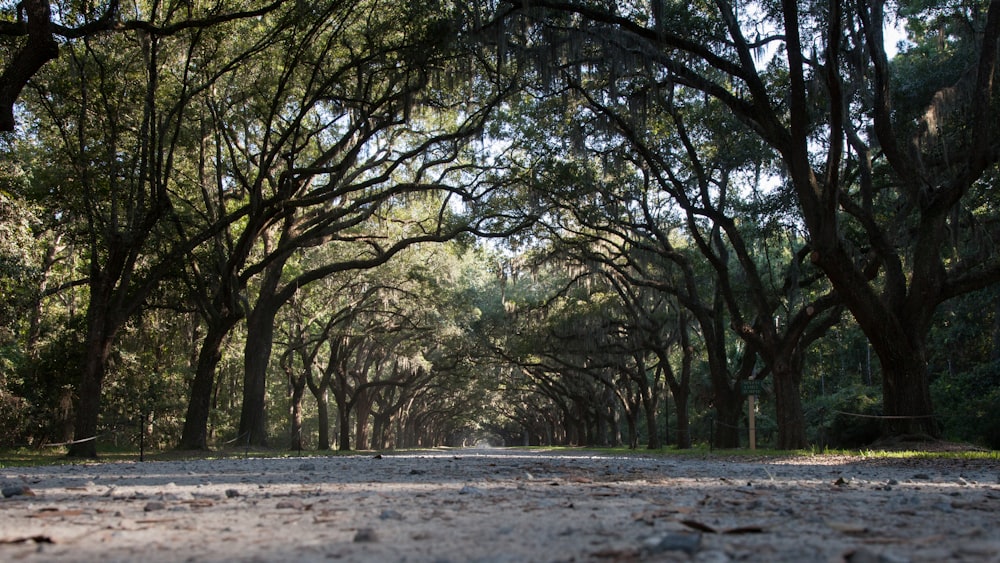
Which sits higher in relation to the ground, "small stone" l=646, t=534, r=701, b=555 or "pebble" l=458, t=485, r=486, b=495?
"small stone" l=646, t=534, r=701, b=555

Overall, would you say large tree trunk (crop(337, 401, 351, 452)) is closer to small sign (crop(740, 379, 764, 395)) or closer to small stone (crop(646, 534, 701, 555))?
small sign (crop(740, 379, 764, 395))

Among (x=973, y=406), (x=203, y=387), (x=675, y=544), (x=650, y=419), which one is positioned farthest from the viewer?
(x=650, y=419)

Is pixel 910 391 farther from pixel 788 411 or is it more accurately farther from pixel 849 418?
pixel 849 418

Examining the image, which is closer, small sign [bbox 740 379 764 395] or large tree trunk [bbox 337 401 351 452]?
small sign [bbox 740 379 764 395]

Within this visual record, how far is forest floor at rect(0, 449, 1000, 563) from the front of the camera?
9.75 feet

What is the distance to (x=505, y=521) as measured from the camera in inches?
157

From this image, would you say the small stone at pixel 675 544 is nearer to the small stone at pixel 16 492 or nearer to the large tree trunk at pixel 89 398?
the small stone at pixel 16 492

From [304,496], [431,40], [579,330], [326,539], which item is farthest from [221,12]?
[579,330]

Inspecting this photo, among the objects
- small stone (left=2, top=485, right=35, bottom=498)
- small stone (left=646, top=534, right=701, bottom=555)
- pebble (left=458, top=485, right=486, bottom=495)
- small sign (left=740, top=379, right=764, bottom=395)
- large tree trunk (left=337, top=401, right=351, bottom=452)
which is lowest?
large tree trunk (left=337, top=401, right=351, bottom=452)

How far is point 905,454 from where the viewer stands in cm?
1121

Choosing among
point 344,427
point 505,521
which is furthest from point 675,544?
point 344,427

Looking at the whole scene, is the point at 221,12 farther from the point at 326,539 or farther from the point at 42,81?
the point at 326,539

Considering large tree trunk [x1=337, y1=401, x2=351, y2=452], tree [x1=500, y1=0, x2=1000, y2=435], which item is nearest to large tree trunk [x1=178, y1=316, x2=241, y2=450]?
tree [x1=500, y1=0, x2=1000, y2=435]

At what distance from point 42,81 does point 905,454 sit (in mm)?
17463
